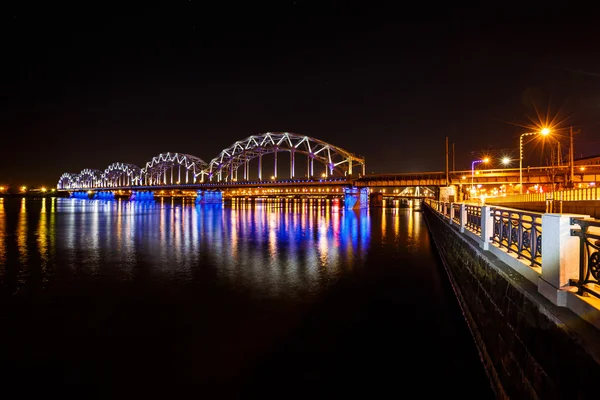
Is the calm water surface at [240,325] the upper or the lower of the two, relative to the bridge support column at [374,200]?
lower

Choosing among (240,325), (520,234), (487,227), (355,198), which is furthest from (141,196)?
(520,234)

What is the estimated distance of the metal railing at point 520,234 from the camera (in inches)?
268

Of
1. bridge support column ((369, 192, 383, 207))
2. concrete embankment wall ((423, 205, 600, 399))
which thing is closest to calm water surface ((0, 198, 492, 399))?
concrete embankment wall ((423, 205, 600, 399))

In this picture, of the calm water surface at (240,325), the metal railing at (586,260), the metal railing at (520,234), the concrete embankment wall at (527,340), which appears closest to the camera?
the concrete embankment wall at (527,340)

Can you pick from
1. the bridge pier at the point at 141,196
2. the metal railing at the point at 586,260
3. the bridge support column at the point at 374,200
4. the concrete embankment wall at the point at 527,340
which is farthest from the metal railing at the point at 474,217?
the bridge pier at the point at 141,196

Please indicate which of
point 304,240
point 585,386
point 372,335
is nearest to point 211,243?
point 304,240

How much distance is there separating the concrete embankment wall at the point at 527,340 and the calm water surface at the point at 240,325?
0.97m

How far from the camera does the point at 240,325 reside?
10445mm

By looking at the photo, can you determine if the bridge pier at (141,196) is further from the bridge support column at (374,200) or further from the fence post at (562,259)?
the fence post at (562,259)

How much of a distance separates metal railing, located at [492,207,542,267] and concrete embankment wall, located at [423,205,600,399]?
43cm

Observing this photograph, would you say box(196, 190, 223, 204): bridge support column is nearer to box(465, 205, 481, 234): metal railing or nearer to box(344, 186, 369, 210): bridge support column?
box(344, 186, 369, 210): bridge support column

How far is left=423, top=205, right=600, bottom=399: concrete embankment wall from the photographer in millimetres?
4145

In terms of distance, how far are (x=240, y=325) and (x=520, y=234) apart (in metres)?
7.20

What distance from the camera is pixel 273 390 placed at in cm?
729
